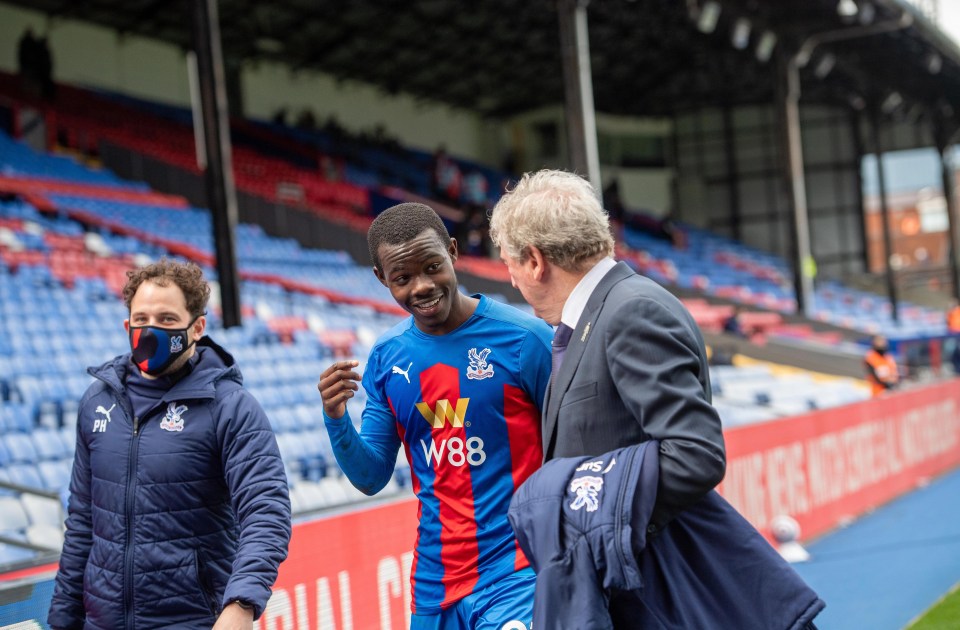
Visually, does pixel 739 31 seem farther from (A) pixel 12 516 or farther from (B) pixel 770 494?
(A) pixel 12 516

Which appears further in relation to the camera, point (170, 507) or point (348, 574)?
point (348, 574)

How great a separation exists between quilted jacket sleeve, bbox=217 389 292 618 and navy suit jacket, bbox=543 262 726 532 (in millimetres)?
771

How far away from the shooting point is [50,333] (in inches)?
422

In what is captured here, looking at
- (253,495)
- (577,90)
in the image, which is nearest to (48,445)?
(253,495)

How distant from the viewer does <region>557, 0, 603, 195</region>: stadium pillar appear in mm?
14250

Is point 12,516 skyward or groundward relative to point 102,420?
groundward

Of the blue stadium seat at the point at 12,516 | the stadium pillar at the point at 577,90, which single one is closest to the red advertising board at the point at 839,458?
the blue stadium seat at the point at 12,516

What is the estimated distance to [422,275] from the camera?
285cm

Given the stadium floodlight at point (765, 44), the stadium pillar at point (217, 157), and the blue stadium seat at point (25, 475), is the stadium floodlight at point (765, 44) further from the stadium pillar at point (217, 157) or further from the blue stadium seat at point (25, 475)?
the blue stadium seat at point (25, 475)

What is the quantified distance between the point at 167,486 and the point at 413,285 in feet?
2.64

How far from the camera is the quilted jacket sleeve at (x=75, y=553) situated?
2.86 metres

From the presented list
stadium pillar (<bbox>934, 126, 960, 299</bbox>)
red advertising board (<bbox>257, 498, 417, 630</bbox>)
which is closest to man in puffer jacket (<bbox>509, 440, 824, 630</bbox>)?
red advertising board (<bbox>257, 498, 417, 630</bbox>)

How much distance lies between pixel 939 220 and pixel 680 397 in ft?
210

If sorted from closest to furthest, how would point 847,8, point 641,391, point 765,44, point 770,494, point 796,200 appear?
1. point 641,391
2. point 770,494
3. point 847,8
4. point 765,44
5. point 796,200
